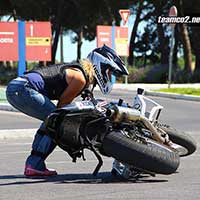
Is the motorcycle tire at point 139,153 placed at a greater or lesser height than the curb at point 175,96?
greater

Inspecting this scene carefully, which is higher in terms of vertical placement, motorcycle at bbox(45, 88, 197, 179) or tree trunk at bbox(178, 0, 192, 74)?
motorcycle at bbox(45, 88, 197, 179)

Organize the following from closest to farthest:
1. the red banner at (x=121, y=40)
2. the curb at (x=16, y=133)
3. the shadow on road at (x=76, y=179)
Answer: the shadow on road at (x=76, y=179)
the curb at (x=16, y=133)
the red banner at (x=121, y=40)

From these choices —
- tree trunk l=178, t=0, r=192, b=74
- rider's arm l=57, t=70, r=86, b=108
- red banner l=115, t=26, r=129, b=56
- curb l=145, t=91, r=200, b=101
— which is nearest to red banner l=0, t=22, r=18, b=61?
curb l=145, t=91, r=200, b=101

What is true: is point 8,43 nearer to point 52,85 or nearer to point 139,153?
point 52,85

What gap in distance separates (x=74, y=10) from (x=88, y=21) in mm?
1775

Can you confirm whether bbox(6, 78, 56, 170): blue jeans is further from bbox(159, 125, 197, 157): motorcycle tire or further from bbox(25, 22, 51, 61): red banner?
bbox(25, 22, 51, 61): red banner

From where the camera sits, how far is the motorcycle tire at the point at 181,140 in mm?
7988

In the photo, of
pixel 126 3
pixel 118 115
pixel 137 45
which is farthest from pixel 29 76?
pixel 137 45

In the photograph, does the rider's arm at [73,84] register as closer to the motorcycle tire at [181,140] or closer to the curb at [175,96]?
the motorcycle tire at [181,140]

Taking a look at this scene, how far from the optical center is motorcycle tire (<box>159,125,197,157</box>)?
26.2ft

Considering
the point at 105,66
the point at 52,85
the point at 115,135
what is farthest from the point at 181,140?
the point at 52,85

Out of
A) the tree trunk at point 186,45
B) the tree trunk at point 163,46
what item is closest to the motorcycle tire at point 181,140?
the tree trunk at point 186,45

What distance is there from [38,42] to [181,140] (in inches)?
505

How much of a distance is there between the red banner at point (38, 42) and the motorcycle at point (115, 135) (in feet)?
42.2
